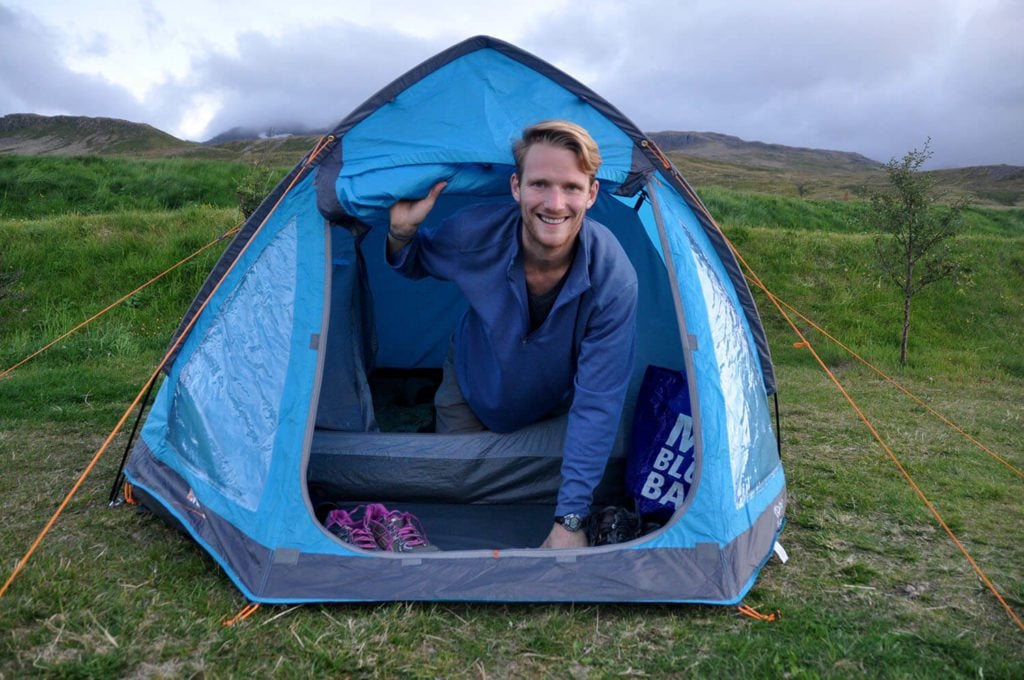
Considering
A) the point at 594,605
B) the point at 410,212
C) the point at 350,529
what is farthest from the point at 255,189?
the point at 594,605

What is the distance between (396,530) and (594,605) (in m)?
0.80

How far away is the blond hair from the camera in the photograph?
9.17 feet

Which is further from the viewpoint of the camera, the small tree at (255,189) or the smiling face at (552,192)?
the small tree at (255,189)

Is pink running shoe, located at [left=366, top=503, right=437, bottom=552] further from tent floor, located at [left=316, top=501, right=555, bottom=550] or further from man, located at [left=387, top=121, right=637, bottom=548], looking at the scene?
man, located at [left=387, top=121, right=637, bottom=548]

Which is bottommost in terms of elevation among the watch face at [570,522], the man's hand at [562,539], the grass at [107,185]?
the man's hand at [562,539]

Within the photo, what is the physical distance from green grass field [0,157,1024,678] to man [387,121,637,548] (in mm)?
529

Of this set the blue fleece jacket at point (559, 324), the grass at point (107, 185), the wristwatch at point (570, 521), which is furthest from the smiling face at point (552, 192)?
the grass at point (107, 185)

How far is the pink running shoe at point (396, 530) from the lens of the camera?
3.04 meters

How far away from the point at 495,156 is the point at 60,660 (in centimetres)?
211

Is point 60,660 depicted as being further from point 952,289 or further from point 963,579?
point 952,289

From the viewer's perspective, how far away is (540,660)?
8.10 feet

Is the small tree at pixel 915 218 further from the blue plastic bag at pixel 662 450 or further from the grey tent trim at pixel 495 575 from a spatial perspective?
the grey tent trim at pixel 495 575

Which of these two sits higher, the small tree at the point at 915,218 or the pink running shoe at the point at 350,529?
the small tree at the point at 915,218

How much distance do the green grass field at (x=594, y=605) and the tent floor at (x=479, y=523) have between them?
53cm
